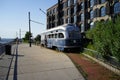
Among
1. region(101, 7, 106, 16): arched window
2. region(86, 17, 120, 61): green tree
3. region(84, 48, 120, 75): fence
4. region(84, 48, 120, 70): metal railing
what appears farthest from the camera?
region(101, 7, 106, 16): arched window

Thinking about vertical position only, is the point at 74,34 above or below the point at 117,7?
below

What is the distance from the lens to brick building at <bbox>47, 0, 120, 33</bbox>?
42.3 meters

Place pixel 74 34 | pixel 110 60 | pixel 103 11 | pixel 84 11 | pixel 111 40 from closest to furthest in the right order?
pixel 111 40, pixel 110 60, pixel 74 34, pixel 103 11, pixel 84 11

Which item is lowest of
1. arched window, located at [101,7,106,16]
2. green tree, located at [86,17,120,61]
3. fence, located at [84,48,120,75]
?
fence, located at [84,48,120,75]

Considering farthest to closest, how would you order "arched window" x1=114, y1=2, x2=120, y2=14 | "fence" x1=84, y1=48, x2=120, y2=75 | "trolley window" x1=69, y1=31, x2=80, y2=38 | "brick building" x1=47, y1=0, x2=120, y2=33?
"brick building" x1=47, y1=0, x2=120, y2=33
"arched window" x1=114, y1=2, x2=120, y2=14
"trolley window" x1=69, y1=31, x2=80, y2=38
"fence" x1=84, y1=48, x2=120, y2=75

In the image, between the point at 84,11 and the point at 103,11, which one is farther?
the point at 84,11

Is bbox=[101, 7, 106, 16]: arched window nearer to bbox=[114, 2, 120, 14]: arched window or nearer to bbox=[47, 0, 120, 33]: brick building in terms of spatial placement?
bbox=[47, 0, 120, 33]: brick building

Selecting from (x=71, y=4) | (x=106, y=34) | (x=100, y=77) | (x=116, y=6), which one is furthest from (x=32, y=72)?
(x=71, y=4)

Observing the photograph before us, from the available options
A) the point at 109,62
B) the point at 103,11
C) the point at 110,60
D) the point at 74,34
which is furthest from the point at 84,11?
the point at 110,60

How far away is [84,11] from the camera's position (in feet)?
172

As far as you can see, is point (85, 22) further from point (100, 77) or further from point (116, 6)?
point (100, 77)

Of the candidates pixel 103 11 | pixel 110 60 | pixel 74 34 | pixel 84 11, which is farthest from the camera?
pixel 84 11

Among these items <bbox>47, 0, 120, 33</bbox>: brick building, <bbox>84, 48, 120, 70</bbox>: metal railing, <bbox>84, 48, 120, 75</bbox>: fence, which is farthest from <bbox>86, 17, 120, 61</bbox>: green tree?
<bbox>47, 0, 120, 33</bbox>: brick building

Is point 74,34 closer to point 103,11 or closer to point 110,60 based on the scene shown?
point 110,60
